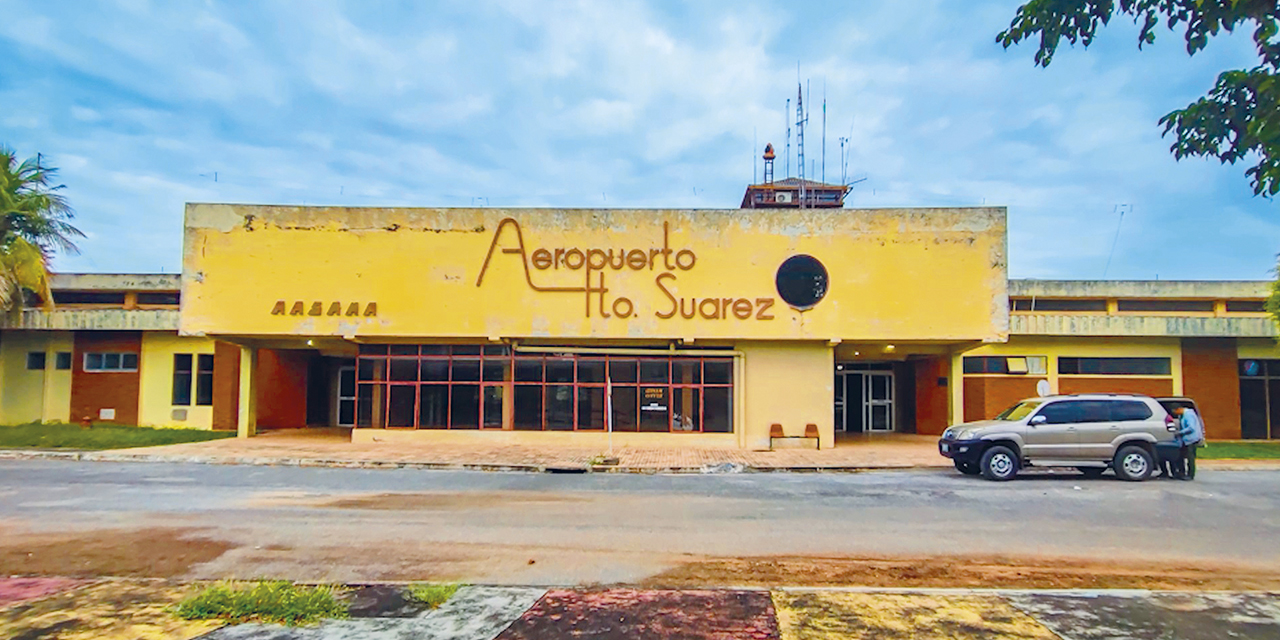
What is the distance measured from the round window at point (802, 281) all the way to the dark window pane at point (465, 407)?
9.91m

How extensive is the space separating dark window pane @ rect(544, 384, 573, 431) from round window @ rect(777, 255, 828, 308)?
283 inches

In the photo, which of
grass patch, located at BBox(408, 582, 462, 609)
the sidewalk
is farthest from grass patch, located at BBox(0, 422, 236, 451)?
grass patch, located at BBox(408, 582, 462, 609)

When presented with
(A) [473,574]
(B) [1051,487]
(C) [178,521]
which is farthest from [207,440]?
(B) [1051,487]

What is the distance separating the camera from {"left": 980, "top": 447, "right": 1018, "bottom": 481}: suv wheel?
644 inches

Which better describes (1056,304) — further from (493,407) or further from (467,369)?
(467,369)

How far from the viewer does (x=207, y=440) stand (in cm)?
2481

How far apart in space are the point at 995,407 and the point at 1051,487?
12.3 meters

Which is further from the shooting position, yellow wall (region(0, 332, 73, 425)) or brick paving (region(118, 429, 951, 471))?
yellow wall (region(0, 332, 73, 425))

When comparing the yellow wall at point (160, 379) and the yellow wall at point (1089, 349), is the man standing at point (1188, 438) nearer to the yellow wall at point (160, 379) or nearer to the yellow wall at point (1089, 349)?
the yellow wall at point (1089, 349)

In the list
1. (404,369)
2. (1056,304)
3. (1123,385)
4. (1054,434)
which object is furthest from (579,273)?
(1123,385)

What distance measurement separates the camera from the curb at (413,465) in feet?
61.5

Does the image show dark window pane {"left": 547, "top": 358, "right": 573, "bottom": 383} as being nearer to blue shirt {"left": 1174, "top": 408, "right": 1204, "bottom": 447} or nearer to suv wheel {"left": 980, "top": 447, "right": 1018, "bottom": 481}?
suv wheel {"left": 980, "top": 447, "right": 1018, "bottom": 481}

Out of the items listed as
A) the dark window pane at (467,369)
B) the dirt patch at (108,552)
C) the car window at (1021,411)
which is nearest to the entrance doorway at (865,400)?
the car window at (1021,411)

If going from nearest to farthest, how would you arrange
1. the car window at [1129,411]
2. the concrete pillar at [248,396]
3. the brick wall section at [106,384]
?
the car window at [1129,411]
the concrete pillar at [248,396]
the brick wall section at [106,384]
